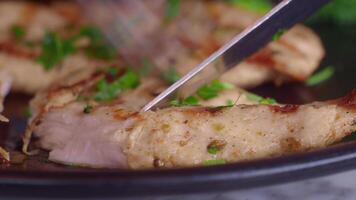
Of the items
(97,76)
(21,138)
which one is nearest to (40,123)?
(21,138)

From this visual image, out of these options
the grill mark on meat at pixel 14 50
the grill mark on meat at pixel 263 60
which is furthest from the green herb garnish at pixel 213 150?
the grill mark on meat at pixel 14 50

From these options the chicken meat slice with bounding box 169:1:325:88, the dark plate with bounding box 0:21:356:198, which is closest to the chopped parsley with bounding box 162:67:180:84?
the chicken meat slice with bounding box 169:1:325:88

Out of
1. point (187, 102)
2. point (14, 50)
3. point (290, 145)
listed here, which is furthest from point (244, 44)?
point (14, 50)

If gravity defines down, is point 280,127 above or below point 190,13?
below

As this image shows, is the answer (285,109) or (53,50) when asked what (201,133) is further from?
(53,50)

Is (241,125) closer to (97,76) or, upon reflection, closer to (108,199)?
(108,199)
